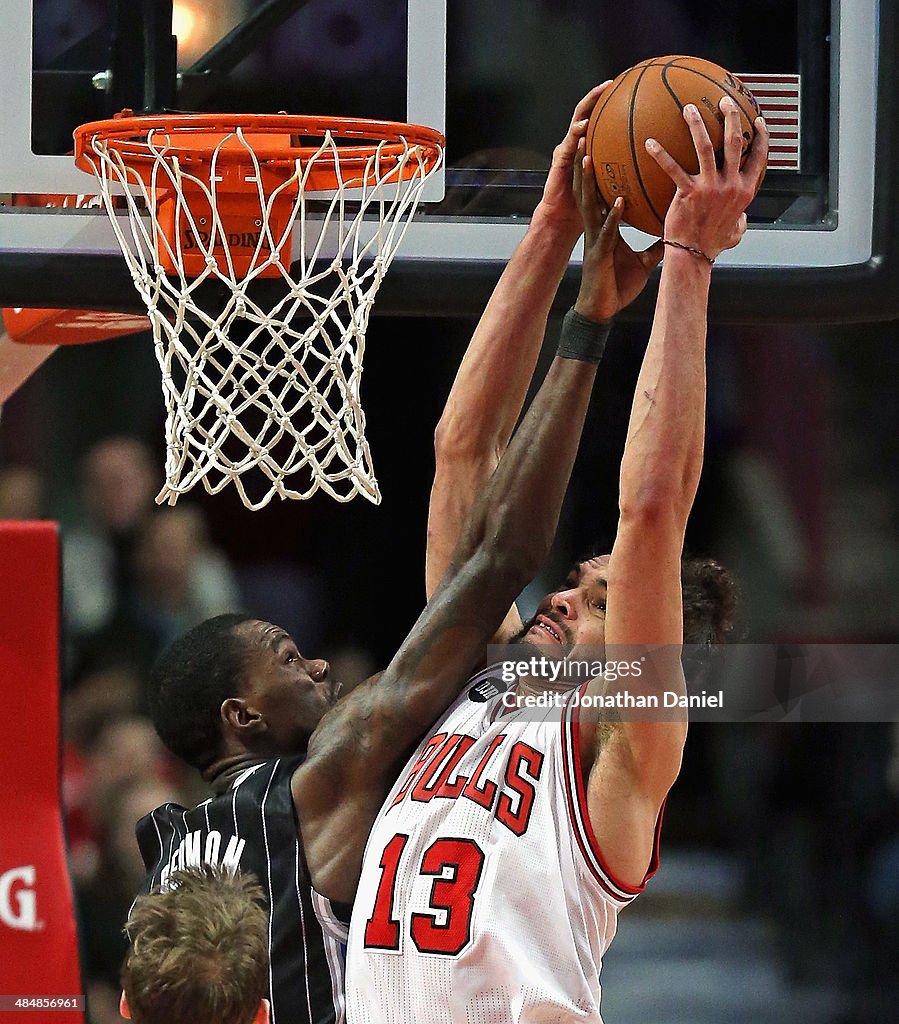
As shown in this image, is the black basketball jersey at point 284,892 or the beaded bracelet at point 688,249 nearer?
the beaded bracelet at point 688,249

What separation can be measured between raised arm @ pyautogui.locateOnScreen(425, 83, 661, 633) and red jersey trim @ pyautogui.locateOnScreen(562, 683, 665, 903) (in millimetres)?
333

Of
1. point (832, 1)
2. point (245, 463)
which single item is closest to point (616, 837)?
point (245, 463)

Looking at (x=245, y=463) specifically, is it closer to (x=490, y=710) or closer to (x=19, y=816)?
(x=490, y=710)

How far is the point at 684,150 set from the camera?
69.6 inches

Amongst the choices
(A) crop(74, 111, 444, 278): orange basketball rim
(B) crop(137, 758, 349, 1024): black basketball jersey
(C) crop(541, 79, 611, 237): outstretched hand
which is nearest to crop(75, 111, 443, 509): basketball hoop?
(A) crop(74, 111, 444, 278): orange basketball rim

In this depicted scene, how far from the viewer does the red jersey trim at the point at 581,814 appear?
6.14 feet

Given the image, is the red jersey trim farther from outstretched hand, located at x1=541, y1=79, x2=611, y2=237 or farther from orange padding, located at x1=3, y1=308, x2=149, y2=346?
orange padding, located at x1=3, y1=308, x2=149, y2=346

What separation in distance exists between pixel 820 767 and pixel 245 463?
2193 mm

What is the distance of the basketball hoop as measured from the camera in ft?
6.94

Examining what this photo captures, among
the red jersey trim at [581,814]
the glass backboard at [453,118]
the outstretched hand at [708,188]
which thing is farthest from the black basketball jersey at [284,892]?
the outstretched hand at [708,188]

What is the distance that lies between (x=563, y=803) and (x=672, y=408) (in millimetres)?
583

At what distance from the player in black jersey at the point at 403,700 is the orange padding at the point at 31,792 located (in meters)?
1.01

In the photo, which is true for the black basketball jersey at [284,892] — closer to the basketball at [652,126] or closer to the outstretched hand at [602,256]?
the outstretched hand at [602,256]

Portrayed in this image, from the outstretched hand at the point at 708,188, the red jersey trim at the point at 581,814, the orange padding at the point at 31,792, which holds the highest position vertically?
the outstretched hand at the point at 708,188
